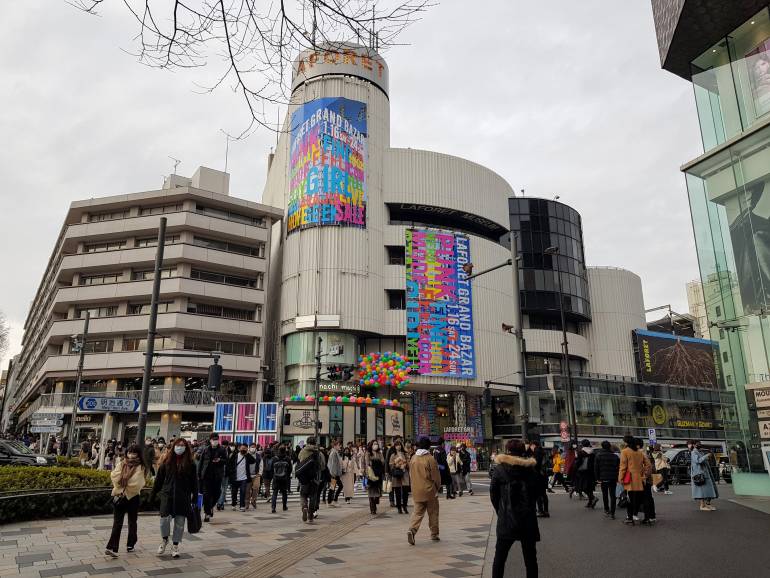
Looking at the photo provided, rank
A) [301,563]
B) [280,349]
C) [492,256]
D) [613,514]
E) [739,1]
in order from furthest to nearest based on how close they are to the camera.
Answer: [492,256] → [280,349] → [739,1] → [613,514] → [301,563]

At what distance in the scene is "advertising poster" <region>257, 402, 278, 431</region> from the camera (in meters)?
29.7

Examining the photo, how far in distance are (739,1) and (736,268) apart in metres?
6.85

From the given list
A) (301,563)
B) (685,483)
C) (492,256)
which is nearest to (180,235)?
(492,256)

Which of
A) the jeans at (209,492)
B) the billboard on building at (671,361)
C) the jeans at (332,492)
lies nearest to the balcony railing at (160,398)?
the jeans at (332,492)

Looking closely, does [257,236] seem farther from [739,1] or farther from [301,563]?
[301,563]

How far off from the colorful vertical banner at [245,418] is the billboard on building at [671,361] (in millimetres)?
42839

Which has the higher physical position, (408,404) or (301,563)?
(408,404)

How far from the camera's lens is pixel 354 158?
43875 mm

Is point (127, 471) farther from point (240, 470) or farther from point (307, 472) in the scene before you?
point (240, 470)

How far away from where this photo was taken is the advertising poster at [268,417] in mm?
29702

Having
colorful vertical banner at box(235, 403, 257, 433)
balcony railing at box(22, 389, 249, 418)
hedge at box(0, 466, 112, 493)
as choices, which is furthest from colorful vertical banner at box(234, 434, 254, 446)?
hedge at box(0, 466, 112, 493)

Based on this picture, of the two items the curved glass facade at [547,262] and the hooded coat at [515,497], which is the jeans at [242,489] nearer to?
the hooded coat at [515,497]

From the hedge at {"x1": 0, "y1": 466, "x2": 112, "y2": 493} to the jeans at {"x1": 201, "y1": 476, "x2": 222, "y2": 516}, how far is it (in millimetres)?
2889

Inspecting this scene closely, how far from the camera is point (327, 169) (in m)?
42.3
